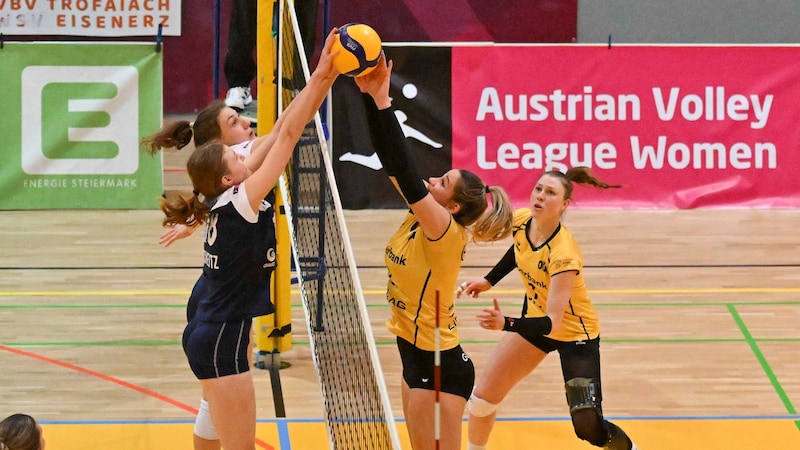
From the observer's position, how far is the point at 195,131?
6184 mm

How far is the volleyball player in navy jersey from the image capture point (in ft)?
17.4

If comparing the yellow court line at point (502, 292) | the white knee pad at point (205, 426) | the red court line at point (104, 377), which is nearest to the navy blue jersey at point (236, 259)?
the white knee pad at point (205, 426)

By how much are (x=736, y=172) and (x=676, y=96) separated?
1.15m

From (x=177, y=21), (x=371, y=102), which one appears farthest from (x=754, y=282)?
(x=177, y=21)

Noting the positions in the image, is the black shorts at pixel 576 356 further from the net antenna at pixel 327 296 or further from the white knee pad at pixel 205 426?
the white knee pad at pixel 205 426

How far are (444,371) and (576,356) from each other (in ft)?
3.91

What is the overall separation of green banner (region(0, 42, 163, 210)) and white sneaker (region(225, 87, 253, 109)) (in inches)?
182

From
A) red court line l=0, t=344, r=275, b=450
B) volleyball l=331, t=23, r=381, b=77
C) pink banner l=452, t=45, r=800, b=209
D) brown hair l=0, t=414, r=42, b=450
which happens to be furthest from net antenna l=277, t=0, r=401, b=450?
pink banner l=452, t=45, r=800, b=209

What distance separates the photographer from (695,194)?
13164 millimetres

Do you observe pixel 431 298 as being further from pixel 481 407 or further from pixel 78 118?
pixel 78 118

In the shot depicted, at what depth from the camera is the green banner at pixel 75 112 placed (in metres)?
12.8

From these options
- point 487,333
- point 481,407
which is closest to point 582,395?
point 481,407

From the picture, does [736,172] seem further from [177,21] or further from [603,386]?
[177,21]

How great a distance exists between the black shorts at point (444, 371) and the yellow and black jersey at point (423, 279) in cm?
4
